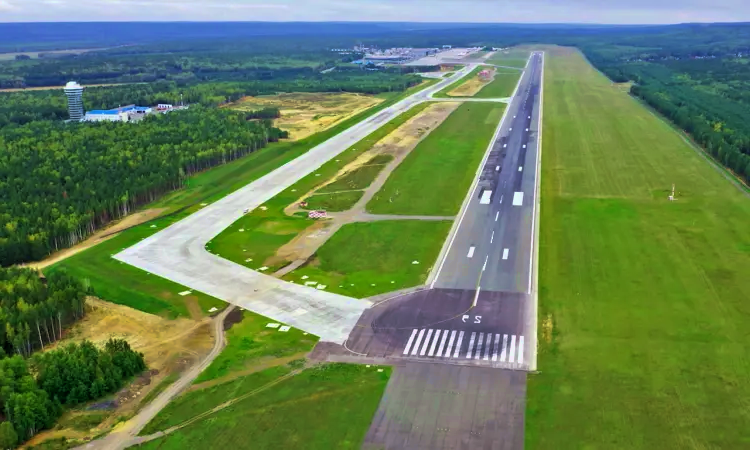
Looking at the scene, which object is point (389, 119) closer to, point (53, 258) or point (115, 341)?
point (53, 258)

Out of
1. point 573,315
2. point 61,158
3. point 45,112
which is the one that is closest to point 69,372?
point 573,315

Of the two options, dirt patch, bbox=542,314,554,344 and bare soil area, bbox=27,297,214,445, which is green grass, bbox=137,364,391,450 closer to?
bare soil area, bbox=27,297,214,445

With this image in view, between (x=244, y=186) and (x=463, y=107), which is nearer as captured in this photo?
(x=244, y=186)

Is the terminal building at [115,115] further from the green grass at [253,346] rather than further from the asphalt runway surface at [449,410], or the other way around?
the asphalt runway surface at [449,410]

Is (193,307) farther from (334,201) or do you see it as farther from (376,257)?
(334,201)

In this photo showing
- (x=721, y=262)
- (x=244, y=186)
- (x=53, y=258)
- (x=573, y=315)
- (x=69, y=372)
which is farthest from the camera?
(x=244, y=186)

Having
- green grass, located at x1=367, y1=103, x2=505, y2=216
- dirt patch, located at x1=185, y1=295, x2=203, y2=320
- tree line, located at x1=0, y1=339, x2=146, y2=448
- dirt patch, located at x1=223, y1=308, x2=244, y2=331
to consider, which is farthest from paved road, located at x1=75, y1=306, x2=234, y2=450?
green grass, located at x1=367, y1=103, x2=505, y2=216
